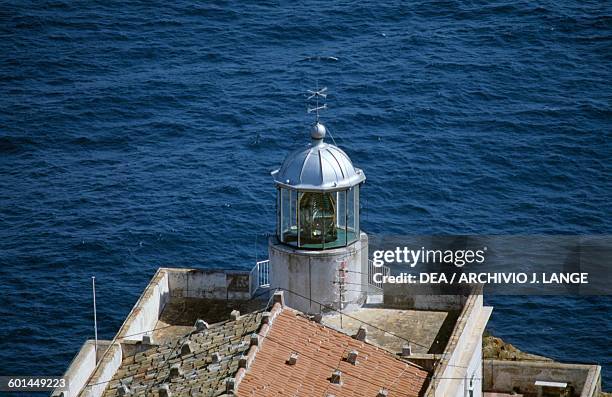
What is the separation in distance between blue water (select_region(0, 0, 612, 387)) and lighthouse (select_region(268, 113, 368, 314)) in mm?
40900

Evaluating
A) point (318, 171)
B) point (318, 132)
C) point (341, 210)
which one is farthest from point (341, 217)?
point (318, 132)

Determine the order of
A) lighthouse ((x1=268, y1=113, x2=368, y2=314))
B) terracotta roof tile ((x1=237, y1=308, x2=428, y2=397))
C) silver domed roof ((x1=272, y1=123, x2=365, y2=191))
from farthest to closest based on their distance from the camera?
lighthouse ((x1=268, y1=113, x2=368, y2=314)), silver domed roof ((x1=272, y1=123, x2=365, y2=191)), terracotta roof tile ((x1=237, y1=308, x2=428, y2=397))

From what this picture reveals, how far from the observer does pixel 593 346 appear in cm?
11256

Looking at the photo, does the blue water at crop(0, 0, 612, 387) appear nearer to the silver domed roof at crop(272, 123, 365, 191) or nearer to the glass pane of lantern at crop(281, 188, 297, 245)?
the glass pane of lantern at crop(281, 188, 297, 245)

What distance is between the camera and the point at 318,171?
71.1 metres

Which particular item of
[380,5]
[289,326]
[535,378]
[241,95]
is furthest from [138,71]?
[289,326]

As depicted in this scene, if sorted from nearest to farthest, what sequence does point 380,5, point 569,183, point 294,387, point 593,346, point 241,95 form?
point 294,387 → point 593,346 → point 569,183 → point 241,95 → point 380,5

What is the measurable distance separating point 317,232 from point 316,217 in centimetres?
64

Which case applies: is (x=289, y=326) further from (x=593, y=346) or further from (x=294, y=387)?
(x=593, y=346)

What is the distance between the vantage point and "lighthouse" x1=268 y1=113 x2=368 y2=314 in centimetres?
7112

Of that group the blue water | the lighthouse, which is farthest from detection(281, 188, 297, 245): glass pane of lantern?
the blue water

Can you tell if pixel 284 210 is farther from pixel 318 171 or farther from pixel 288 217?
pixel 318 171

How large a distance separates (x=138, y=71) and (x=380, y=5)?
1147 inches

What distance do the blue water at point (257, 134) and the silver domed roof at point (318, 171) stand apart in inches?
1666
